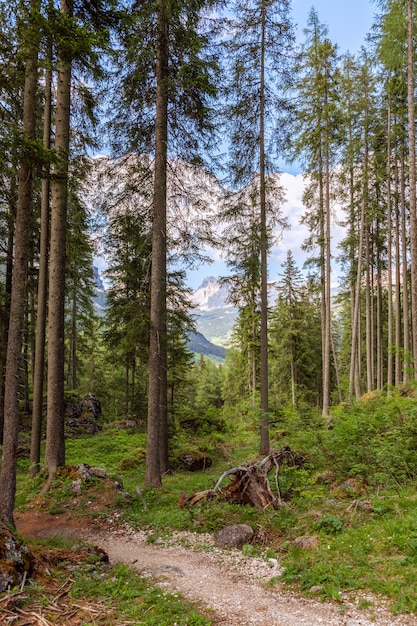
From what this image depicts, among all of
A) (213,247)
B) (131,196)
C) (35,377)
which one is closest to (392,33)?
(213,247)

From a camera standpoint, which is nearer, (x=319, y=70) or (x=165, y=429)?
(x=165, y=429)

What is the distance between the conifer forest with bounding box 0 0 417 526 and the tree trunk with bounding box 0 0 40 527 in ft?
0.10

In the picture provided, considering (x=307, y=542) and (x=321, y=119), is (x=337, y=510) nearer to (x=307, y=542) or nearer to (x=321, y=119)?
(x=307, y=542)

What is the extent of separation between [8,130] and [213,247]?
312 inches

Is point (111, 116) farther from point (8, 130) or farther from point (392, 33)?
point (392, 33)

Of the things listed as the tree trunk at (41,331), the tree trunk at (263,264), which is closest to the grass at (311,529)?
the tree trunk at (41,331)

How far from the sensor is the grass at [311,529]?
14.1ft

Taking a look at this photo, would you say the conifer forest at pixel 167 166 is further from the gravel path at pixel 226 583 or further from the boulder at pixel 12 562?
the gravel path at pixel 226 583

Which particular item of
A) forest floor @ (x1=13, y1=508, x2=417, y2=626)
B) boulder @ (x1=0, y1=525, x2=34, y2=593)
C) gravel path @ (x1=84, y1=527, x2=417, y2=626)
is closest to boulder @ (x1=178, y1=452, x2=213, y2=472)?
forest floor @ (x1=13, y1=508, x2=417, y2=626)

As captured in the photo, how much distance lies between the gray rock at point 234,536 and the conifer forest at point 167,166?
3.62 meters

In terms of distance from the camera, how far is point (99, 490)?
8.93 m

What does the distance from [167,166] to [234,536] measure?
1000 centimetres

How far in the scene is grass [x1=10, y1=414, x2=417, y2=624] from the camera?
4301mm

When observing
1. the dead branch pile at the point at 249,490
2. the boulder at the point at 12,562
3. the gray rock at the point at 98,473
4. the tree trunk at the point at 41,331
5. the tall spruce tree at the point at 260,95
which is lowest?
the gray rock at the point at 98,473
